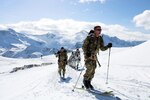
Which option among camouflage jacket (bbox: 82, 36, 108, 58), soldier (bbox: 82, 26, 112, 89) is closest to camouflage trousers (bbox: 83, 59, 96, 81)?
soldier (bbox: 82, 26, 112, 89)

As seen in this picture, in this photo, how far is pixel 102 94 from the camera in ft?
32.6

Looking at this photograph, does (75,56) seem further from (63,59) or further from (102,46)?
(102,46)

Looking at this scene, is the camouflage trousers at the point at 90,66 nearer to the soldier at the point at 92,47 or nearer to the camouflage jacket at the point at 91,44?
the soldier at the point at 92,47

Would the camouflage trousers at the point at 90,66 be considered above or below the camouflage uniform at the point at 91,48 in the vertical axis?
below

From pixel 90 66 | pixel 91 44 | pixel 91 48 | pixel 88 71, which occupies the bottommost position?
pixel 88 71

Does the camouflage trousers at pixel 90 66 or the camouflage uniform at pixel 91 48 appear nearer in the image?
the camouflage uniform at pixel 91 48

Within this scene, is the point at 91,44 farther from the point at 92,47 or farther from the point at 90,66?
the point at 90,66

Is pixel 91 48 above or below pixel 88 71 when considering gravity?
above

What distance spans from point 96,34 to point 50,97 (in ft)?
10.4

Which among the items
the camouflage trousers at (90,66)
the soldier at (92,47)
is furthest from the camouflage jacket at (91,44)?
the camouflage trousers at (90,66)

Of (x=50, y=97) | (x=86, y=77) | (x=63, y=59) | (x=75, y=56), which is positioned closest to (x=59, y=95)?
(x=50, y=97)

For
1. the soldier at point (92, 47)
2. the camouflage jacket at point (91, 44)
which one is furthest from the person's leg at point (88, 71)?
the camouflage jacket at point (91, 44)

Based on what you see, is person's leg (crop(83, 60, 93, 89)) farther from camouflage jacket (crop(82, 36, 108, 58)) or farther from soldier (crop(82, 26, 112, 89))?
camouflage jacket (crop(82, 36, 108, 58))

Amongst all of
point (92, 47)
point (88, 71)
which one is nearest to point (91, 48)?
point (92, 47)
